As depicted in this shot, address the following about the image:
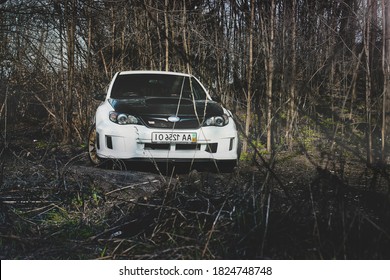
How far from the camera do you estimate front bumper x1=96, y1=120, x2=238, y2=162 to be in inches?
161

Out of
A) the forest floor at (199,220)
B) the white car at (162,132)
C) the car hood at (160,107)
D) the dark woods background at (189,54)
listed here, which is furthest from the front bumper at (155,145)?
the dark woods background at (189,54)

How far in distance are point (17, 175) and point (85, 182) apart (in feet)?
2.18

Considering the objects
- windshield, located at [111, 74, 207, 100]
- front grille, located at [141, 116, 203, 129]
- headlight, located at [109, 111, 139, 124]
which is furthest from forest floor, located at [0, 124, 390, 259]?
windshield, located at [111, 74, 207, 100]

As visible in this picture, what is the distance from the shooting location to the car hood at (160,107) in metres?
4.25

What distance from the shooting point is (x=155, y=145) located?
4164 millimetres

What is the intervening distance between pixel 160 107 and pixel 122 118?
0.39 metres

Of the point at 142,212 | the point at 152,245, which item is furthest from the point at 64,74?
the point at 152,245

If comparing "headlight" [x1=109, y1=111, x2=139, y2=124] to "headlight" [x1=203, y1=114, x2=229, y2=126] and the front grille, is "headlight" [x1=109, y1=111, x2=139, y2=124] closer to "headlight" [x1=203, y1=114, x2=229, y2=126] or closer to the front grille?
the front grille

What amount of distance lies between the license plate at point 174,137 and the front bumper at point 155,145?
0.10 ft

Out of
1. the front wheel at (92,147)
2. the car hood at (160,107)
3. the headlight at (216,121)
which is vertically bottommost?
the front wheel at (92,147)

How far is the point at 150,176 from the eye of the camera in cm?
393

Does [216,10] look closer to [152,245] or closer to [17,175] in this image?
[17,175]

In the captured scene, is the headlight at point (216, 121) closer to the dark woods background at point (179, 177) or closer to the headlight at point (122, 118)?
the dark woods background at point (179, 177)
